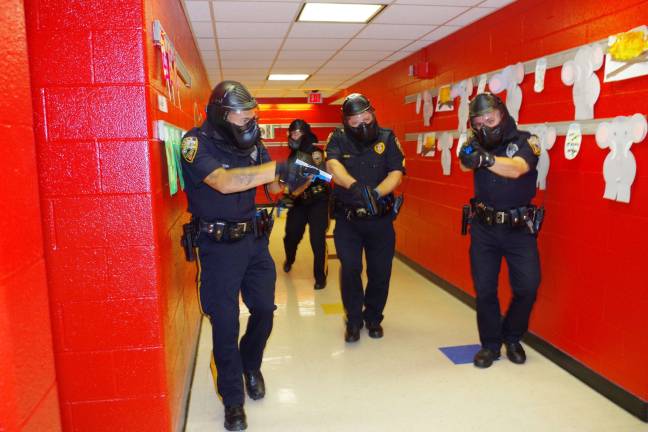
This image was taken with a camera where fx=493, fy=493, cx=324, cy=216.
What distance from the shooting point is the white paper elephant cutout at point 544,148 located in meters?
3.01

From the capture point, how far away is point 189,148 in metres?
2.16

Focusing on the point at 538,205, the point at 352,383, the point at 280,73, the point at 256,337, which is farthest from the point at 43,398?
the point at 280,73

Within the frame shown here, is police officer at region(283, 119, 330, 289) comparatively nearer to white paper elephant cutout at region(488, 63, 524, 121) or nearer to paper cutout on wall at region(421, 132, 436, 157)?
paper cutout on wall at region(421, 132, 436, 157)

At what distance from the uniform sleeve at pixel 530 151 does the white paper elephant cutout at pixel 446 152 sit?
5.57 ft

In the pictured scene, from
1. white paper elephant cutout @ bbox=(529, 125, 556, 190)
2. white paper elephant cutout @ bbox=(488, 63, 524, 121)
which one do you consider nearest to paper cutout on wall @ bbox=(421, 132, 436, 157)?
white paper elephant cutout @ bbox=(488, 63, 524, 121)

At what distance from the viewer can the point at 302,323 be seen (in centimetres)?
381

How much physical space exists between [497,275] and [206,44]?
3493 millimetres

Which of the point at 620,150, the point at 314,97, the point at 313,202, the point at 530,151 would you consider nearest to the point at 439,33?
the point at 313,202

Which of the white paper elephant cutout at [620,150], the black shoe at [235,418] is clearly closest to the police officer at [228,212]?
the black shoe at [235,418]

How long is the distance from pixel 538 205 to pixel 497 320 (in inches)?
31.1

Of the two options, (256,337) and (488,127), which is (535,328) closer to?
(488,127)

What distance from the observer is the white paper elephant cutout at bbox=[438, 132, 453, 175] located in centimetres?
447

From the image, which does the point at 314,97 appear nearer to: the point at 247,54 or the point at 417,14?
the point at 247,54

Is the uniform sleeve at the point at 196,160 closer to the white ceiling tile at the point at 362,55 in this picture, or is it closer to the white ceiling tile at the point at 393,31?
the white ceiling tile at the point at 393,31
